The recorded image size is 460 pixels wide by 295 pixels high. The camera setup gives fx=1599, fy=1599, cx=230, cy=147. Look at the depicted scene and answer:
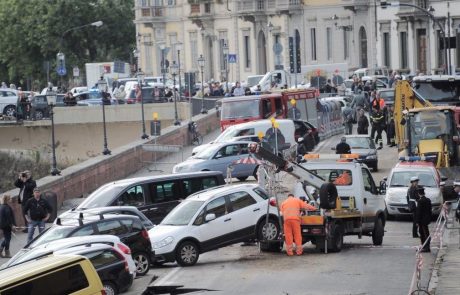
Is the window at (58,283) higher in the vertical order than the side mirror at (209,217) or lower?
higher

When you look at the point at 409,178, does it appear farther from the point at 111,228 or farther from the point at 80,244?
the point at 80,244

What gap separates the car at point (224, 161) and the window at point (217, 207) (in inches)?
547

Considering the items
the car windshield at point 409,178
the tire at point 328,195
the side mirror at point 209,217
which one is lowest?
the car windshield at point 409,178

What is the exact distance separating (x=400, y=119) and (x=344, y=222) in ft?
63.2

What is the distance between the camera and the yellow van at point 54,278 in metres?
21.8

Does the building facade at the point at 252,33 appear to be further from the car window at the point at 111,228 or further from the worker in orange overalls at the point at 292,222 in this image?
the car window at the point at 111,228

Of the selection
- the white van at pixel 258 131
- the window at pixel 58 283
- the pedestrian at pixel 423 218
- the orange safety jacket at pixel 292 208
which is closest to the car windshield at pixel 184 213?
the orange safety jacket at pixel 292 208

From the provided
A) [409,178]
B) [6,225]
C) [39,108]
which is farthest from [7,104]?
[6,225]

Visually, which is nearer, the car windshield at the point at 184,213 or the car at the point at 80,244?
the car at the point at 80,244

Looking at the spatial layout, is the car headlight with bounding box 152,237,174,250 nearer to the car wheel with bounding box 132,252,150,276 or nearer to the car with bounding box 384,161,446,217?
the car wheel with bounding box 132,252,150,276

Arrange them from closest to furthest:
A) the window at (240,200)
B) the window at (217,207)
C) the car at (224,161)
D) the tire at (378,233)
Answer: the window at (217,207) → the window at (240,200) → the tire at (378,233) → the car at (224,161)

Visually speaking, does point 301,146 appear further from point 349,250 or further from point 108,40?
point 108,40

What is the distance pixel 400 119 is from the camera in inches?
2060

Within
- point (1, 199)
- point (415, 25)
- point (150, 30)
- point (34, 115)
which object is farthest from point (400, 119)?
point (150, 30)
